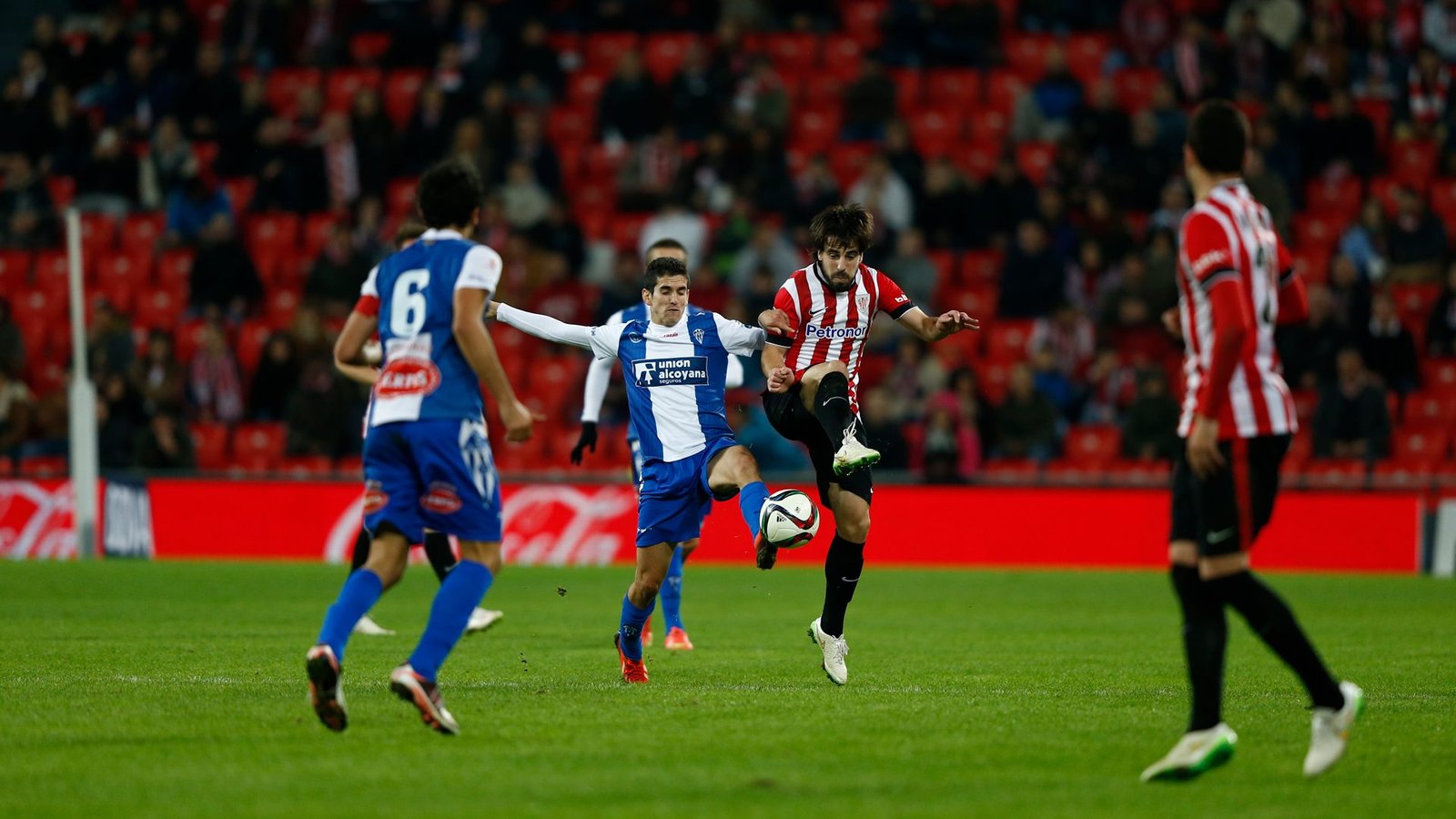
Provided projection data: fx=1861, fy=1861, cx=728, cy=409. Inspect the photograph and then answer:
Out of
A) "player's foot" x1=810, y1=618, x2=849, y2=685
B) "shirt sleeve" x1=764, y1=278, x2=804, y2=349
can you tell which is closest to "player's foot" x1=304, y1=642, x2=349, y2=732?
"player's foot" x1=810, y1=618, x2=849, y2=685

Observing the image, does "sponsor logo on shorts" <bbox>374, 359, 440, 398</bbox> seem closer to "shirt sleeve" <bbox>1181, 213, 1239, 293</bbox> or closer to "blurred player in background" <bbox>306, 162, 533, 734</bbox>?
"blurred player in background" <bbox>306, 162, 533, 734</bbox>

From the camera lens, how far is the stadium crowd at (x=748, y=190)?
20.4 metres

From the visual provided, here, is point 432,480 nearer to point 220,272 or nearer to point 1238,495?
point 1238,495

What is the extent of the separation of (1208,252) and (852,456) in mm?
3197

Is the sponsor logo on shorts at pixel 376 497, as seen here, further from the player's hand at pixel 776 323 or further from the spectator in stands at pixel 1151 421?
the spectator in stands at pixel 1151 421

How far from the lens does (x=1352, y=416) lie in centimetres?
1934

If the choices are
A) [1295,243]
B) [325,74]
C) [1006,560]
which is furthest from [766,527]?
[325,74]

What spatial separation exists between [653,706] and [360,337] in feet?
6.79

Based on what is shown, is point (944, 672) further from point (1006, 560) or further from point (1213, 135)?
point (1006, 560)

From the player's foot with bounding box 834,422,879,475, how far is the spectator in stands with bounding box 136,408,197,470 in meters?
13.1

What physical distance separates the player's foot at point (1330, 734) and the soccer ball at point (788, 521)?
9.63 ft

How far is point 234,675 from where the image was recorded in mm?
9281

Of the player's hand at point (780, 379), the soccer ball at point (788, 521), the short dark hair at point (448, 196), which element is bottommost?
the soccer ball at point (788, 521)

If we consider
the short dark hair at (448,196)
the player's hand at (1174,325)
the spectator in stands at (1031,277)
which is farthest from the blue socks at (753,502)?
the spectator in stands at (1031,277)
